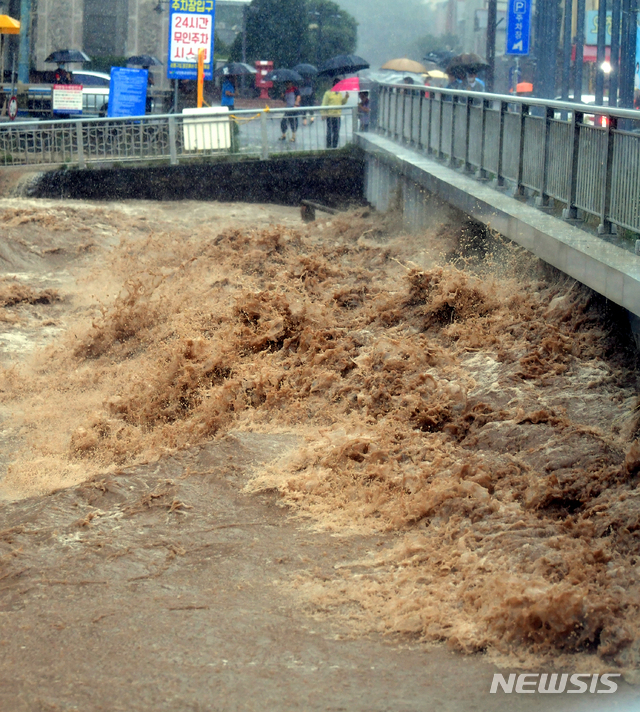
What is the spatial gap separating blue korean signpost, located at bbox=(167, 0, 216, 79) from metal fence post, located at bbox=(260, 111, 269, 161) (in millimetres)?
4373

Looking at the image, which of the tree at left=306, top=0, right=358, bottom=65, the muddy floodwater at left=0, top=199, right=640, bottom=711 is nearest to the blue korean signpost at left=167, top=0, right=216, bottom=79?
the muddy floodwater at left=0, top=199, right=640, bottom=711

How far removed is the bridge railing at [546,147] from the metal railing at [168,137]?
14.4 ft

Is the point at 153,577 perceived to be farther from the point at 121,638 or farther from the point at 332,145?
the point at 332,145

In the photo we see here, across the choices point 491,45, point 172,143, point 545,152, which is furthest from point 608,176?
point 491,45

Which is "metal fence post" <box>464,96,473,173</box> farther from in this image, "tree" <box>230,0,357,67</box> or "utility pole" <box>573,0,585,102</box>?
"tree" <box>230,0,357,67</box>

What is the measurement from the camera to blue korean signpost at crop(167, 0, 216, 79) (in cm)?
2184

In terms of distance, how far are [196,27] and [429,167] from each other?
437 inches

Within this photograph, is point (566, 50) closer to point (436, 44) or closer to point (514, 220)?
point (514, 220)

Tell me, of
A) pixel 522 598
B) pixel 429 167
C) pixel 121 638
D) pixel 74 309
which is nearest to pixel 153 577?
pixel 121 638

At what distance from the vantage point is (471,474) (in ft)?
20.0

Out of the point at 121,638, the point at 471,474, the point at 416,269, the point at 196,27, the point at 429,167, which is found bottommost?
the point at 121,638

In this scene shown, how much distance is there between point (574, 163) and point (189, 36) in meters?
15.9

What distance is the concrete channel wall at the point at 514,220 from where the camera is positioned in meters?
6.66

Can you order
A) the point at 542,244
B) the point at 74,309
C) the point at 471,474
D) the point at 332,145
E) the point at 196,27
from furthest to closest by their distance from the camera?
the point at 196,27 < the point at 332,145 < the point at 74,309 < the point at 542,244 < the point at 471,474
